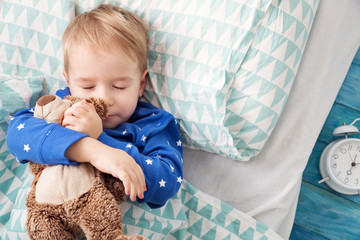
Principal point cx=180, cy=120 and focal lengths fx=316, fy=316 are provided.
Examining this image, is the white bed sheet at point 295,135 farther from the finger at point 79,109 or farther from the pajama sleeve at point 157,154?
the finger at point 79,109

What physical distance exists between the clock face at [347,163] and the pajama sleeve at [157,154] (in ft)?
2.04

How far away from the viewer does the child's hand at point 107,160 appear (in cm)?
71

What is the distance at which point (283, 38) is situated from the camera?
3.14 feet

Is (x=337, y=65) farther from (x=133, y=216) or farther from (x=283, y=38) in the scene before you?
(x=133, y=216)

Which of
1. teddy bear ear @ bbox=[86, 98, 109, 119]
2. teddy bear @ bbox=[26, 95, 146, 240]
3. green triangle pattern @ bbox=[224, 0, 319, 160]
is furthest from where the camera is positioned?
green triangle pattern @ bbox=[224, 0, 319, 160]

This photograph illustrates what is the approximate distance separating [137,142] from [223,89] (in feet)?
1.01

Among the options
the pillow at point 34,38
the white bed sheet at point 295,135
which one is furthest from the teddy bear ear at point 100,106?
the white bed sheet at point 295,135

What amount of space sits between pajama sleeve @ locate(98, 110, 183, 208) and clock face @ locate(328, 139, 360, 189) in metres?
0.62

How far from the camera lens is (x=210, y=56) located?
3.22 ft

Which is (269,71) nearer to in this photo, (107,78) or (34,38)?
(107,78)

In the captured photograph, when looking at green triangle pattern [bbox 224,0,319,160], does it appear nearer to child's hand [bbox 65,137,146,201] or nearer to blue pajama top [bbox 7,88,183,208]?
blue pajama top [bbox 7,88,183,208]

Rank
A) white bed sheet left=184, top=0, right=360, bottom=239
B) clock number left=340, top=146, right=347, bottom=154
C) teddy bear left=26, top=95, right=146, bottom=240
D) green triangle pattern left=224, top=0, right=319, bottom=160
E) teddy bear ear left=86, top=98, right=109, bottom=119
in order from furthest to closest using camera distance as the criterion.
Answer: clock number left=340, top=146, right=347, bottom=154 → white bed sheet left=184, top=0, right=360, bottom=239 → green triangle pattern left=224, top=0, right=319, bottom=160 → teddy bear ear left=86, top=98, right=109, bottom=119 → teddy bear left=26, top=95, right=146, bottom=240

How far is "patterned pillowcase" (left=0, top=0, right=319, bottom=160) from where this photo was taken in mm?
957

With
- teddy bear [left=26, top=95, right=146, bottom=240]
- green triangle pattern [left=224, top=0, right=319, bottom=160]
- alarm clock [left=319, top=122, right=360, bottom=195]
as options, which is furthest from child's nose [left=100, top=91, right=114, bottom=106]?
alarm clock [left=319, top=122, right=360, bottom=195]
